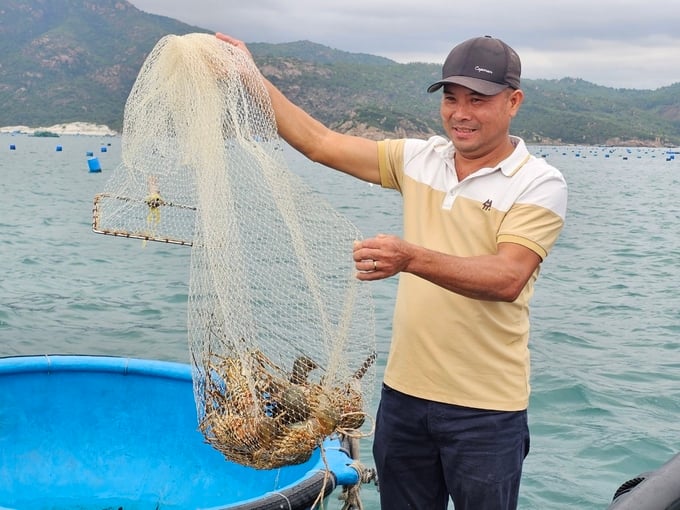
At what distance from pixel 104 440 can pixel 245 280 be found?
2.04m

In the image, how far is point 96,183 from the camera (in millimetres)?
32281

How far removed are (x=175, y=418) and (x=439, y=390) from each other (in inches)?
96.2

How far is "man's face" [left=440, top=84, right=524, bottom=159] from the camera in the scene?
2469mm

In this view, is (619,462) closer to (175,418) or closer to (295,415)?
(175,418)

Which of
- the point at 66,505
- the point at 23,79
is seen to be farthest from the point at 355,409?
the point at 23,79

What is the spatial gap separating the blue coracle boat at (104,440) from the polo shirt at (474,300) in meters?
2.12

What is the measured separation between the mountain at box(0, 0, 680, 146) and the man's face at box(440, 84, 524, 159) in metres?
58.7

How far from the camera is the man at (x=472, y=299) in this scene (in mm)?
2385

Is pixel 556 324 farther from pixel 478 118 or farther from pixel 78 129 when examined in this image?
pixel 78 129

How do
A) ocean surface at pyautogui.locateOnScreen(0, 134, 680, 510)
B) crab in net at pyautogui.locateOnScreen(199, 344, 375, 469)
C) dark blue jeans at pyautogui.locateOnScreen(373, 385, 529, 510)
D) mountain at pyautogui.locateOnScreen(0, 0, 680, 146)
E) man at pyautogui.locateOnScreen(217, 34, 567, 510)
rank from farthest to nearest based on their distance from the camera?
1. mountain at pyautogui.locateOnScreen(0, 0, 680, 146)
2. ocean surface at pyautogui.locateOnScreen(0, 134, 680, 510)
3. crab in net at pyautogui.locateOnScreen(199, 344, 375, 469)
4. dark blue jeans at pyautogui.locateOnScreen(373, 385, 529, 510)
5. man at pyautogui.locateOnScreen(217, 34, 567, 510)

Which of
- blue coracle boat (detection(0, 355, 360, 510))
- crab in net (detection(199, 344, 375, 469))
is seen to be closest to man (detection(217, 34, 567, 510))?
crab in net (detection(199, 344, 375, 469))

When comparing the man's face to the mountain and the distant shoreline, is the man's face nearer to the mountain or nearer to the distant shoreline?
the mountain

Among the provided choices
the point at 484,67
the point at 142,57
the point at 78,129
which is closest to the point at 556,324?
the point at 484,67

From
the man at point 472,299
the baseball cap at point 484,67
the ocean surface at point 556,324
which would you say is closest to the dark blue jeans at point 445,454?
the man at point 472,299
